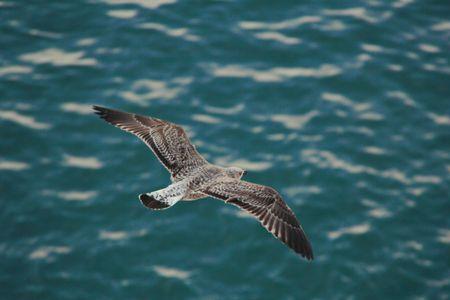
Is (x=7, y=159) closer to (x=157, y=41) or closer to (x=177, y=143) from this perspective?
(x=157, y=41)

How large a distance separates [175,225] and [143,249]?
1.13m

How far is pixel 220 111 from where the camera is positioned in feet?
74.7

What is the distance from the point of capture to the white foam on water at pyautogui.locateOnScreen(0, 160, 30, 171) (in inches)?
838

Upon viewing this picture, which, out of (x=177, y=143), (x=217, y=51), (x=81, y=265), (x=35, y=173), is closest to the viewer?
(x=177, y=143)

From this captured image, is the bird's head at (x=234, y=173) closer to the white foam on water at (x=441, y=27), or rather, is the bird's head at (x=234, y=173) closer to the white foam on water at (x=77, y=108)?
the white foam on water at (x=77, y=108)

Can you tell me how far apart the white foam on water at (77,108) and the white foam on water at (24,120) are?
83cm

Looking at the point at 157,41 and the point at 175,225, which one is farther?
the point at 157,41

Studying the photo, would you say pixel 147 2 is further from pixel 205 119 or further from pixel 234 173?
pixel 234 173

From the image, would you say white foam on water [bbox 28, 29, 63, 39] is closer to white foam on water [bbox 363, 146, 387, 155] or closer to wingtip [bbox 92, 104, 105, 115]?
wingtip [bbox 92, 104, 105, 115]

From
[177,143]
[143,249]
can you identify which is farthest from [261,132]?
[177,143]

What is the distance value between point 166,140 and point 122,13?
12.2m

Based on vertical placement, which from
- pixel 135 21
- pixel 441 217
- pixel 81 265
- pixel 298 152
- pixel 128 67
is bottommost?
pixel 81 265

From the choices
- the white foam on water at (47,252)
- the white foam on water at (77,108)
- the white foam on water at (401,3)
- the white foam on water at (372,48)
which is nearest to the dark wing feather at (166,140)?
the white foam on water at (47,252)

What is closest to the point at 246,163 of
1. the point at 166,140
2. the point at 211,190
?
the point at 166,140
